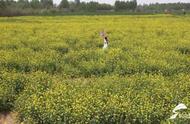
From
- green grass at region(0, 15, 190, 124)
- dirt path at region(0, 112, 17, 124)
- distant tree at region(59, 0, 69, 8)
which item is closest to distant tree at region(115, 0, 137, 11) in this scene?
distant tree at region(59, 0, 69, 8)

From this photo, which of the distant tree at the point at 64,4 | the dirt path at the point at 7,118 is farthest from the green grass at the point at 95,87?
the distant tree at the point at 64,4

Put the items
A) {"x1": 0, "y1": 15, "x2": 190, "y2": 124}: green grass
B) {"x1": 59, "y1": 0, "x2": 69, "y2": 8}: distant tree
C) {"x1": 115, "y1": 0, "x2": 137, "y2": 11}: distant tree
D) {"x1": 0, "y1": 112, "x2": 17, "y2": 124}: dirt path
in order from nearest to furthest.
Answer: {"x1": 0, "y1": 15, "x2": 190, "y2": 124}: green grass, {"x1": 0, "y1": 112, "x2": 17, "y2": 124}: dirt path, {"x1": 59, "y1": 0, "x2": 69, "y2": 8}: distant tree, {"x1": 115, "y1": 0, "x2": 137, "y2": 11}: distant tree

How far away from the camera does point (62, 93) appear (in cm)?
1202

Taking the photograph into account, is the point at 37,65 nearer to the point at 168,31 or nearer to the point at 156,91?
the point at 156,91

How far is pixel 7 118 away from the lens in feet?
42.7

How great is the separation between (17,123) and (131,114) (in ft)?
10.4

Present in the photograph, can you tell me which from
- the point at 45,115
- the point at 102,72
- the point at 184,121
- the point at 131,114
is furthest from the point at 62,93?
the point at 102,72

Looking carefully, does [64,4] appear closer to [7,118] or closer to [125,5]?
[125,5]

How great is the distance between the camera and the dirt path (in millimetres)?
12805

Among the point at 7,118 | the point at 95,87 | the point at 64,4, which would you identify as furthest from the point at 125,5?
the point at 7,118

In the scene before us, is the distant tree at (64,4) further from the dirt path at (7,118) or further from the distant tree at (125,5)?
the dirt path at (7,118)

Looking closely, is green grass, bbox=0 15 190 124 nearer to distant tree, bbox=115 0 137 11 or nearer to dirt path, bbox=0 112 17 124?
dirt path, bbox=0 112 17 124

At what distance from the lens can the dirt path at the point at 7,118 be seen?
12.8 m

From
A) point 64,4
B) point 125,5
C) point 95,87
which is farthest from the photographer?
point 125,5
